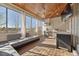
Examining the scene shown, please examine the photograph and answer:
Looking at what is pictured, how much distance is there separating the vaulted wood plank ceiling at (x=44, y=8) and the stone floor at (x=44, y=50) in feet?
1.71

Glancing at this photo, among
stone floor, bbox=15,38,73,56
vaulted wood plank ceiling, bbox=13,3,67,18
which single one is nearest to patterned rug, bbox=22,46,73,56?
stone floor, bbox=15,38,73,56

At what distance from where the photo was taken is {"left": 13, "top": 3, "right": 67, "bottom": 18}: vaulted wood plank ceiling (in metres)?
2.57

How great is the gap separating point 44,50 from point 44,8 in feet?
2.58

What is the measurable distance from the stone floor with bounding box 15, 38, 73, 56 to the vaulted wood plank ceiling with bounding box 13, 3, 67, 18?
52cm

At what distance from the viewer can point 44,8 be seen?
2.59 meters

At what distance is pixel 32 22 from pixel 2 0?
685 millimetres

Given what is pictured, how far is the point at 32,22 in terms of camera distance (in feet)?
8.86

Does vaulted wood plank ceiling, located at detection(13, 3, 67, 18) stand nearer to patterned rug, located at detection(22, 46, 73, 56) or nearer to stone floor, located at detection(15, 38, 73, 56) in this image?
stone floor, located at detection(15, 38, 73, 56)

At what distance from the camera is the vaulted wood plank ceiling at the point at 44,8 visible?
257cm

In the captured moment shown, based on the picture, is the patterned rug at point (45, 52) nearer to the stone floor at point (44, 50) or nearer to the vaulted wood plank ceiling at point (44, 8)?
the stone floor at point (44, 50)

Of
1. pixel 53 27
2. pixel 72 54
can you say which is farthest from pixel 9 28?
pixel 72 54

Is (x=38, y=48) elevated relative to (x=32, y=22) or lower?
lower

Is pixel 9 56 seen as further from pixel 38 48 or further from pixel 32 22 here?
pixel 32 22

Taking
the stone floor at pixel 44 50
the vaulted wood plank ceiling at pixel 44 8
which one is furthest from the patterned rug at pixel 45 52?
the vaulted wood plank ceiling at pixel 44 8
